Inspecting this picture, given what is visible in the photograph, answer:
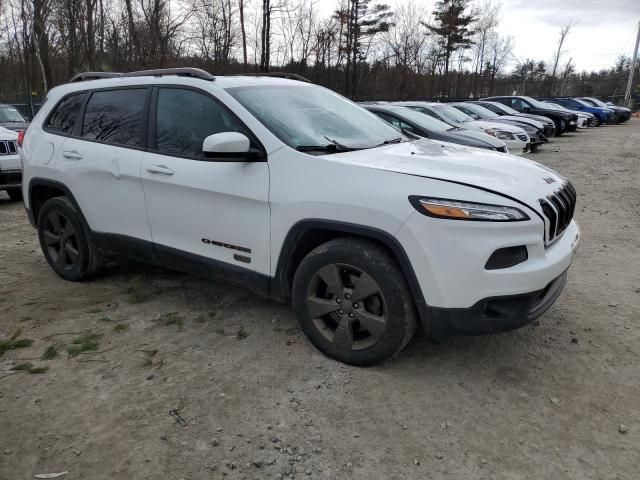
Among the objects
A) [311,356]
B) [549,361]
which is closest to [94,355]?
[311,356]

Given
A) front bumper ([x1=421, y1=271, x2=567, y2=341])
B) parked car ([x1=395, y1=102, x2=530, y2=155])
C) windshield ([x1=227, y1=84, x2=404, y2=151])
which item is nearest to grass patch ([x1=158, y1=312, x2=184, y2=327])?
windshield ([x1=227, y1=84, x2=404, y2=151])

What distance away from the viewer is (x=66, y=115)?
4.49 meters

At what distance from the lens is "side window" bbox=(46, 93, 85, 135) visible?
4418 mm

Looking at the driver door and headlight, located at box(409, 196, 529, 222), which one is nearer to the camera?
headlight, located at box(409, 196, 529, 222)

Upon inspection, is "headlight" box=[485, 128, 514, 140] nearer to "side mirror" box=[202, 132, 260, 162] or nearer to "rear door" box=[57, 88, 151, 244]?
"rear door" box=[57, 88, 151, 244]

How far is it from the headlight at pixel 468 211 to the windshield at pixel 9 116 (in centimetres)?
1079

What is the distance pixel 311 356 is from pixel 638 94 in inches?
2202

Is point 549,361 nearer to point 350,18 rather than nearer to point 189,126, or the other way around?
point 189,126

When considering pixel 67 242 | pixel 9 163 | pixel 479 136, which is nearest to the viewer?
pixel 67 242

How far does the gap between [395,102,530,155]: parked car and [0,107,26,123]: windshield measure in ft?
27.4

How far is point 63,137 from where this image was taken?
4.42 m

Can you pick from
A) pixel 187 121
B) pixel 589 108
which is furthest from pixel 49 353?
pixel 589 108

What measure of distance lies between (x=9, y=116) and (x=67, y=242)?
796 centimetres

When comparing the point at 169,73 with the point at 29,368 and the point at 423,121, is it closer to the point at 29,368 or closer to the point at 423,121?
the point at 29,368
